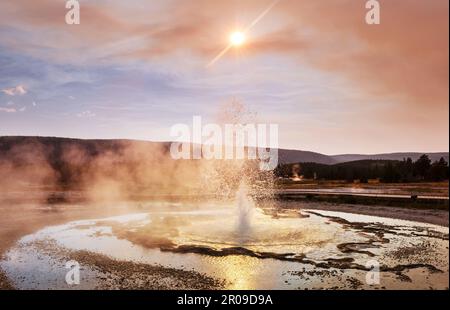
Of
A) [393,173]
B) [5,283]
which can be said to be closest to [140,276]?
[5,283]

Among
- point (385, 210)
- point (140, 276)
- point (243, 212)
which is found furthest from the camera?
point (385, 210)

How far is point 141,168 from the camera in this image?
83.9m

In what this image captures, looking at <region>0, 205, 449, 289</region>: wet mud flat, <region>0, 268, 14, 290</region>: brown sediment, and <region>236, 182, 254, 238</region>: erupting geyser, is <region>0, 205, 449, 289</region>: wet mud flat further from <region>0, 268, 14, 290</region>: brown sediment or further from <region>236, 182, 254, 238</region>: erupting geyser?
<region>236, 182, 254, 238</region>: erupting geyser

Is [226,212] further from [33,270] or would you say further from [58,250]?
[33,270]

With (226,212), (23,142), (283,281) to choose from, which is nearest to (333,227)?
(226,212)

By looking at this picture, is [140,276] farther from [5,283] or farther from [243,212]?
[243,212]

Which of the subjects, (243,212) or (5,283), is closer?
(5,283)

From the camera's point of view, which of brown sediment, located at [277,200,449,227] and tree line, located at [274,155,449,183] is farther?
tree line, located at [274,155,449,183]

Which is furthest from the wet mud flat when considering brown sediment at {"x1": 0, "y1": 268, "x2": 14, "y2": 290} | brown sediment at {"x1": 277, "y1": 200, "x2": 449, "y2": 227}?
brown sediment at {"x1": 277, "y1": 200, "x2": 449, "y2": 227}

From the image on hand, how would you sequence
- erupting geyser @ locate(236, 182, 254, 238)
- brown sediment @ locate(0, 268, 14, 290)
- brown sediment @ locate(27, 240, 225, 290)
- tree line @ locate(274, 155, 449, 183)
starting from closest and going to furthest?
brown sediment @ locate(0, 268, 14, 290) < brown sediment @ locate(27, 240, 225, 290) < erupting geyser @ locate(236, 182, 254, 238) < tree line @ locate(274, 155, 449, 183)

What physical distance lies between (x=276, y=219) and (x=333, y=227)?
4.02 m

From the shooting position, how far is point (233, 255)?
17.3m

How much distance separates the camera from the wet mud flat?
13844 mm

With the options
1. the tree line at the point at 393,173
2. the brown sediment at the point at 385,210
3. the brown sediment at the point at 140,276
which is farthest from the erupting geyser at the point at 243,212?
the tree line at the point at 393,173
